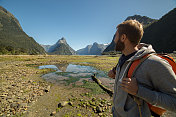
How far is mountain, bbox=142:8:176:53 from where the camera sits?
3628 inches

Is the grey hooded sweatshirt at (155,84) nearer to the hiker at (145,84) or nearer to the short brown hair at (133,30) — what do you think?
the hiker at (145,84)

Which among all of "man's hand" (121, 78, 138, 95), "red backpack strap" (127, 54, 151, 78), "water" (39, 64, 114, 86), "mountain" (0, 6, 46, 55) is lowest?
"water" (39, 64, 114, 86)

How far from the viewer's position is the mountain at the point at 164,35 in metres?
92.1

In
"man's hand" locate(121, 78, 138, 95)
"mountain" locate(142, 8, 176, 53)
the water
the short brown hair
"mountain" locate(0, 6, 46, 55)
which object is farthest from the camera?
"mountain" locate(0, 6, 46, 55)

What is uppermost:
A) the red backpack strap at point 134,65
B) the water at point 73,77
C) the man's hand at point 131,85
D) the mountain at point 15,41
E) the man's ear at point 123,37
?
the mountain at point 15,41

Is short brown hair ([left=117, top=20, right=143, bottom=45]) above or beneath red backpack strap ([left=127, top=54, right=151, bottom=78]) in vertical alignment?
above

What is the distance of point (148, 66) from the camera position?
1451mm

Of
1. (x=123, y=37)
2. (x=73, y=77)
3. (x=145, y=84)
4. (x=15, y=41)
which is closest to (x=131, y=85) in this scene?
(x=145, y=84)

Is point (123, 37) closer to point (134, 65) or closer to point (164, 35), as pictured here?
point (134, 65)

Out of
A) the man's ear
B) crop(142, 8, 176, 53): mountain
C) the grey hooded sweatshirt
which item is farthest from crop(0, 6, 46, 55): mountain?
crop(142, 8, 176, 53): mountain

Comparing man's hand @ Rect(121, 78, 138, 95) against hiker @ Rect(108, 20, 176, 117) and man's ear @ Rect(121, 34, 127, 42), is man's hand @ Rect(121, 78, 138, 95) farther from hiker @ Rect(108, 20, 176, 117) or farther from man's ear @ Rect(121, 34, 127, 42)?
man's ear @ Rect(121, 34, 127, 42)

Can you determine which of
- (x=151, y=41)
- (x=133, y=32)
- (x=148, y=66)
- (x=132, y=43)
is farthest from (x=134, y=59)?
(x=151, y=41)

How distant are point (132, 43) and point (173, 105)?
4.57ft

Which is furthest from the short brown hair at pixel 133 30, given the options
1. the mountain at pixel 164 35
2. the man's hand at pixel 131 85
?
the mountain at pixel 164 35
